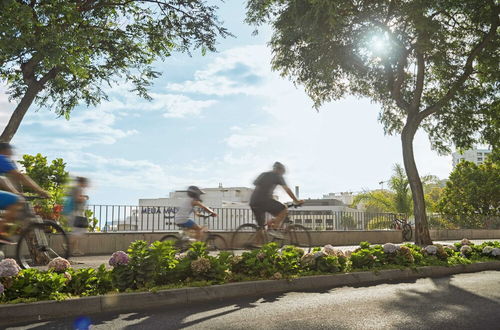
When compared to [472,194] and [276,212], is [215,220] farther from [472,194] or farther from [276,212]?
[472,194]

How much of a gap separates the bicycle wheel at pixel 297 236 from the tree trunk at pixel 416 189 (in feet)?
24.3

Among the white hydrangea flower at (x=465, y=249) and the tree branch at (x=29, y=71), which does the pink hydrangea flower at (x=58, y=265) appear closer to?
the white hydrangea flower at (x=465, y=249)

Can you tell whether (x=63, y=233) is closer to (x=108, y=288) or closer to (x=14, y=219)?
(x=14, y=219)

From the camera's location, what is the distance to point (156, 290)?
6.10 metres

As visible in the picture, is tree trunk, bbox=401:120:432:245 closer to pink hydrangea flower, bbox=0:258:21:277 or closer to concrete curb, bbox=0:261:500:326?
concrete curb, bbox=0:261:500:326

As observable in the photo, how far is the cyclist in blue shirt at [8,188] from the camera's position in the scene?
693 centimetres

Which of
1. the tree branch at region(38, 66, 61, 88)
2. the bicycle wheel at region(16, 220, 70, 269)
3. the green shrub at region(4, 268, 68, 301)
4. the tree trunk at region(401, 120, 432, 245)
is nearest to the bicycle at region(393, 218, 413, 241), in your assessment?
the tree trunk at region(401, 120, 432, 245)

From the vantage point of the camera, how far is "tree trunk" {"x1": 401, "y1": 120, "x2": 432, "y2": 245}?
16094 millimetres

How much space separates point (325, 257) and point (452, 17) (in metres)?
12.9

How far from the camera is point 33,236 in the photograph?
838 centimetres

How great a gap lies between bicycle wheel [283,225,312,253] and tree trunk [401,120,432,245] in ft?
24.3

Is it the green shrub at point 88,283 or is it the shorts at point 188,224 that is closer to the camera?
the green shrub at point 88,283

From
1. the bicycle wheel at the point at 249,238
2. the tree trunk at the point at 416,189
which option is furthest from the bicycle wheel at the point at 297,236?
the tree trunk at the point at 416,189

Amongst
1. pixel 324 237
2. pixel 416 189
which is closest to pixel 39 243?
pixel 416 189
